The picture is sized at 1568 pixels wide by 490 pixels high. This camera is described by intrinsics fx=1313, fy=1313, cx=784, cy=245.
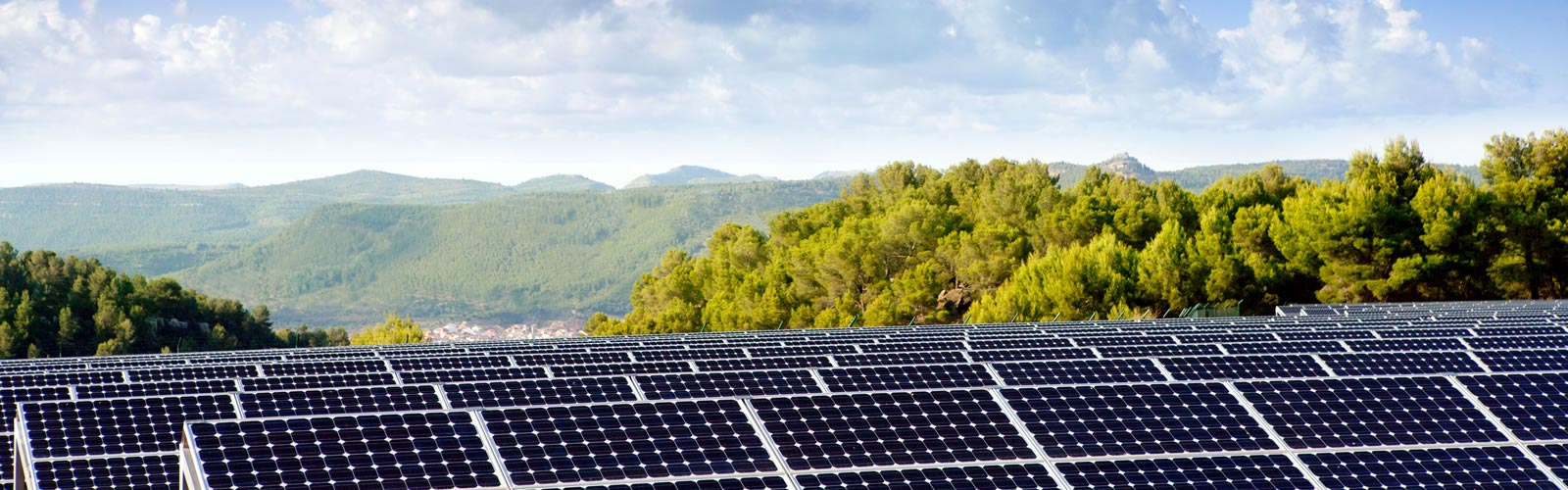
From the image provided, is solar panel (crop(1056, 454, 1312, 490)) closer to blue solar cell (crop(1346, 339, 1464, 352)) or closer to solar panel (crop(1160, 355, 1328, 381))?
solar panel (crop(1160, 355, 1328, 381))

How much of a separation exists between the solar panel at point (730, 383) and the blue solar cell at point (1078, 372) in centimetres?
239

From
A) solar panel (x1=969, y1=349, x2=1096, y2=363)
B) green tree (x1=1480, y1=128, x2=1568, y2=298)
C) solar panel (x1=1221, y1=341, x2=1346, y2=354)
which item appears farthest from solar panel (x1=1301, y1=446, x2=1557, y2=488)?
green tree (x1=1480, y1=128, x2=1568, y2=298)

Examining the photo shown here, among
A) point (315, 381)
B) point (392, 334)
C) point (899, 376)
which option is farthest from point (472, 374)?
point (392, 334)

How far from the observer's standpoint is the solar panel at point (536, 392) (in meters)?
14.1

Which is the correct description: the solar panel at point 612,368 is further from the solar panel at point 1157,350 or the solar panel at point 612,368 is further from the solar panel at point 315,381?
the solar panel at point 1157,350

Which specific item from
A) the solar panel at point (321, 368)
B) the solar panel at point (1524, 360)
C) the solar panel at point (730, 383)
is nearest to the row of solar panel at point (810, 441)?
the solar panel at point (1524, 360)

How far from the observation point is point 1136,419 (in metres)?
11.2

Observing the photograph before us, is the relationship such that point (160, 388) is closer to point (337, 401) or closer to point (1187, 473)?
point (337, 401)

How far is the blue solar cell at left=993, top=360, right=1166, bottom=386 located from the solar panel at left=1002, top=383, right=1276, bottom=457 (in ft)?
2.67

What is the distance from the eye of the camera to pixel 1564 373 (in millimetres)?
13562

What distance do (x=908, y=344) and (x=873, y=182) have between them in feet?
261

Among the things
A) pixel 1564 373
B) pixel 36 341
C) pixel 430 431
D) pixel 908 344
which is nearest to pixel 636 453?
pixel 430 431

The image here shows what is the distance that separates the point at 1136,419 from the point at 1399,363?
657 cm

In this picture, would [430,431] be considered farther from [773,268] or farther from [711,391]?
[773,268]
